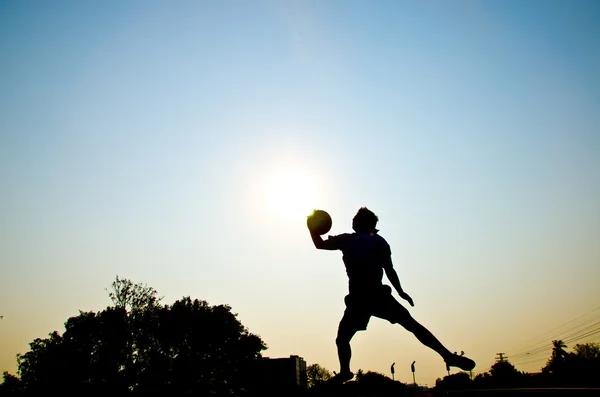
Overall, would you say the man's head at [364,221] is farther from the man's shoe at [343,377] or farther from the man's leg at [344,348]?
the man's shoe at [343,377]

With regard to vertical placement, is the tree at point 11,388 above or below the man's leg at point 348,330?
above

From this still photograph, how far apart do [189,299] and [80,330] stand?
16.1 metres

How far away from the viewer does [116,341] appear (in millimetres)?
49844

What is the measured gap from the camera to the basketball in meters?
4.74

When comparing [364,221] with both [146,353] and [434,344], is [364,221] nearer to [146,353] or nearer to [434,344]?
[434,344]

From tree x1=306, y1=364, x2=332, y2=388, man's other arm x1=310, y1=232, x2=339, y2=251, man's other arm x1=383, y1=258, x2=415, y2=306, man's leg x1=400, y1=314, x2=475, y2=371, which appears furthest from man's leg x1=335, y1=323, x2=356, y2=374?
tree x1=306, y1=364, x2=332, y2=388

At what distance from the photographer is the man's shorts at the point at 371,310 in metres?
4.07

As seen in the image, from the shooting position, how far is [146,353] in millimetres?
50875

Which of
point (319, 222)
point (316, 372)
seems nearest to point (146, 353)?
point (319, 222)

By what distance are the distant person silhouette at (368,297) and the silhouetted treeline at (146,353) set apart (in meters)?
46.2

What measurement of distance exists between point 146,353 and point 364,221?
55.6 meters

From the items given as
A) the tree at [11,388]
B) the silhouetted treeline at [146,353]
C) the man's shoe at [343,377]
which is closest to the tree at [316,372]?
the silhouetted treeline at [146,353]

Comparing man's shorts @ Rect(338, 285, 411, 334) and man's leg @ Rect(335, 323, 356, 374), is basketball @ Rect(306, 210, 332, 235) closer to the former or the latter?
man's shorts @ Rect(338, 285, 411, 334)

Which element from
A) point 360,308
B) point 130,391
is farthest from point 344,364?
point 130,391
